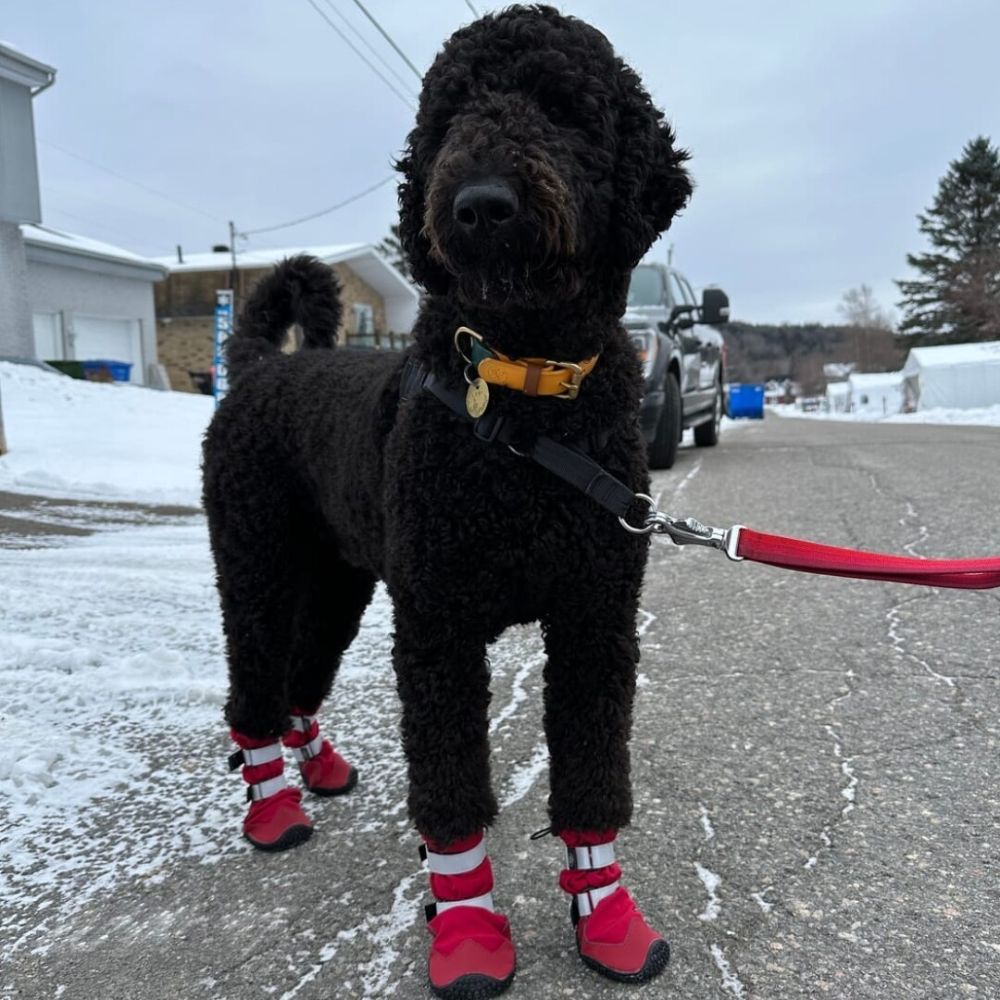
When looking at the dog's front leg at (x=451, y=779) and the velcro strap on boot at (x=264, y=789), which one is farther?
the velcro strap on boot at (x=264, y=789)

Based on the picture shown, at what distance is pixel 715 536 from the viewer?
2.04 m

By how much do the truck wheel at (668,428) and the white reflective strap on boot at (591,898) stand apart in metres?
6.58

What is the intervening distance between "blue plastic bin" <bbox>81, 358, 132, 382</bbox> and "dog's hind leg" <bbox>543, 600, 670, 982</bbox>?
57.0ft

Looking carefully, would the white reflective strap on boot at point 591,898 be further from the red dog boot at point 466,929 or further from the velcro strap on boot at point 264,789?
the velcro strap on boot at point 264,789

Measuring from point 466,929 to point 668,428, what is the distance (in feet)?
23.6

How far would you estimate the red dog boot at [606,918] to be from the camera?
176 centimetres

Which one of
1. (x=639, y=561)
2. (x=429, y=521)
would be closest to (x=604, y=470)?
(x=639, y=561)

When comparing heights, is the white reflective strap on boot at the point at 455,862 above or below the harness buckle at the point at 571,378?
below

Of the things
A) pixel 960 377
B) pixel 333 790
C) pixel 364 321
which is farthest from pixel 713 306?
pixel 960 377

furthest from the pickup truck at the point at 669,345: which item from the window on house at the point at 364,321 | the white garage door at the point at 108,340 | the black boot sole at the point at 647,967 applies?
the window on house at the point at 364,321

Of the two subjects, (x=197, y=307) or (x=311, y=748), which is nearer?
(x=311, y=748)

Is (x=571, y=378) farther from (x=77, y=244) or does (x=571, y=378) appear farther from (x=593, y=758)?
(x=77, y=244)

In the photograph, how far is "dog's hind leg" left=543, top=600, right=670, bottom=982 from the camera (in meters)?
1.82

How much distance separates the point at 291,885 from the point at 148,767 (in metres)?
0.89
